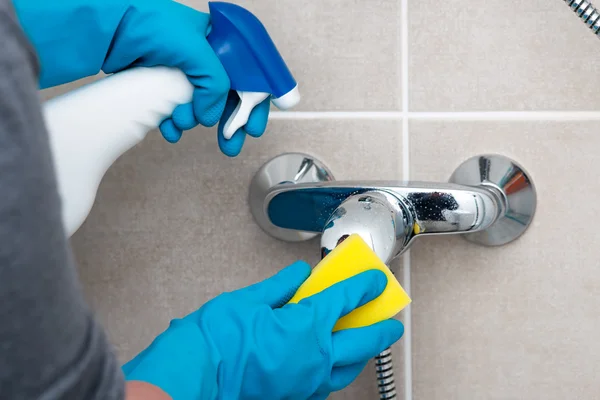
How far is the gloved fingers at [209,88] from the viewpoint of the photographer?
0.48m

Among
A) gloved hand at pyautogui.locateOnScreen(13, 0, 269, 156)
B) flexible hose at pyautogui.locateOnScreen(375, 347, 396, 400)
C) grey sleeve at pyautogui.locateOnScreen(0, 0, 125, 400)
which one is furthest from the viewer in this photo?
flexible hose at pyautogui.locateOnScreen(375, 347, 396, 400)

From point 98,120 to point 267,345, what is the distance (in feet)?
0.65

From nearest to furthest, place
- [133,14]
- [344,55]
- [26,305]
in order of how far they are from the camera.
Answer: [26,305] < [133,14] < [344,55]

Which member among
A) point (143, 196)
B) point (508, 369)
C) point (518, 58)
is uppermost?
point (518, 58)

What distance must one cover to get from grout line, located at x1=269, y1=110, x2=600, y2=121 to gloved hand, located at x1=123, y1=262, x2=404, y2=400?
0.17 meters

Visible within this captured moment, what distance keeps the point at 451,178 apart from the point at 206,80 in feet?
0.79

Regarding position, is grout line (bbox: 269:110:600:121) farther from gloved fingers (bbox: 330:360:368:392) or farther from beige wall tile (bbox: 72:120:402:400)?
gloved fingers (bbox: 330:360:368:392)

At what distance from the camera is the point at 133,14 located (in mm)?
463

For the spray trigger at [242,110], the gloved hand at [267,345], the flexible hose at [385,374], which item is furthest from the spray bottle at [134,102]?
the flexible hose at [385,374]

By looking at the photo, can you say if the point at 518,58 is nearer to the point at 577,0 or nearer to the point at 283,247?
the point at 577,0

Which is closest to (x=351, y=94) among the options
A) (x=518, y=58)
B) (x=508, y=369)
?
(x=518, y=58)

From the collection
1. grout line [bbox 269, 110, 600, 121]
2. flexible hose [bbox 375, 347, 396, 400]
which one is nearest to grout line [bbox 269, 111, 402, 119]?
grout line [bbox 269, 110, 600, 121]

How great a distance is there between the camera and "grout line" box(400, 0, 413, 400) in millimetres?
569

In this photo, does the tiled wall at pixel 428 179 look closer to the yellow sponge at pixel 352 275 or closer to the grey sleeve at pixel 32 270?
the yellow sponge at pixel 352 275
